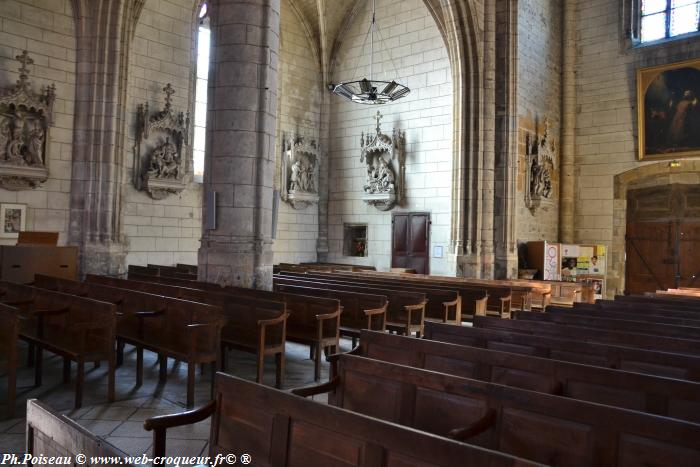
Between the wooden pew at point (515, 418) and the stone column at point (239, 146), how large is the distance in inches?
163

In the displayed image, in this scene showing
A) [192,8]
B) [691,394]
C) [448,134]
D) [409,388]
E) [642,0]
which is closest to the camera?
[691,394]

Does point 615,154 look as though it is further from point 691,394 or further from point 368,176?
point 691,394

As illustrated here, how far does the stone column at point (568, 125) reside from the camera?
51.8ft

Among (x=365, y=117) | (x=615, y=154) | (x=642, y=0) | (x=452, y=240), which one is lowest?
(x=452, y=240)

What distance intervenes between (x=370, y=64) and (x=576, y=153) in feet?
21.5

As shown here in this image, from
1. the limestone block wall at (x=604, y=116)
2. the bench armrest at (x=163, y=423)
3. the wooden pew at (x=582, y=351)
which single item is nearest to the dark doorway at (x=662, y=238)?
the limestone block wall at (x=604, y=116)

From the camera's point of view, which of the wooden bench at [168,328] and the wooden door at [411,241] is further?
the wooden door at [411,241]

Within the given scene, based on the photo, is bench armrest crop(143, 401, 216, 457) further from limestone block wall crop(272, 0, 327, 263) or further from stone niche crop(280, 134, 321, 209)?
stone niche crop(280, 134, 321, 209)

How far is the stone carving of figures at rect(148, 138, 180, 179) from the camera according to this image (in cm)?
1182

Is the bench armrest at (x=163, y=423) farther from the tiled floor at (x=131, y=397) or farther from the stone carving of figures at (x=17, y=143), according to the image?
the stone carving of figures at (x=17, y=143)

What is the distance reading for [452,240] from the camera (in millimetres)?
13242

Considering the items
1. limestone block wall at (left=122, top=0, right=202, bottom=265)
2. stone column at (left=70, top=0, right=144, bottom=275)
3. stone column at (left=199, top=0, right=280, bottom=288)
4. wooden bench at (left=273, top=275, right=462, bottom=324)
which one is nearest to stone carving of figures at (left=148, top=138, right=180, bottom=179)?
limestone block wall at (left=122, top=0, right=202, bottom=265)

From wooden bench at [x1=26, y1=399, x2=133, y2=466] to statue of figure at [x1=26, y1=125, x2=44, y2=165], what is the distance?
910cm

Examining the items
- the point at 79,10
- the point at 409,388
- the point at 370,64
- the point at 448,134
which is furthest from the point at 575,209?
the point at 409,388
